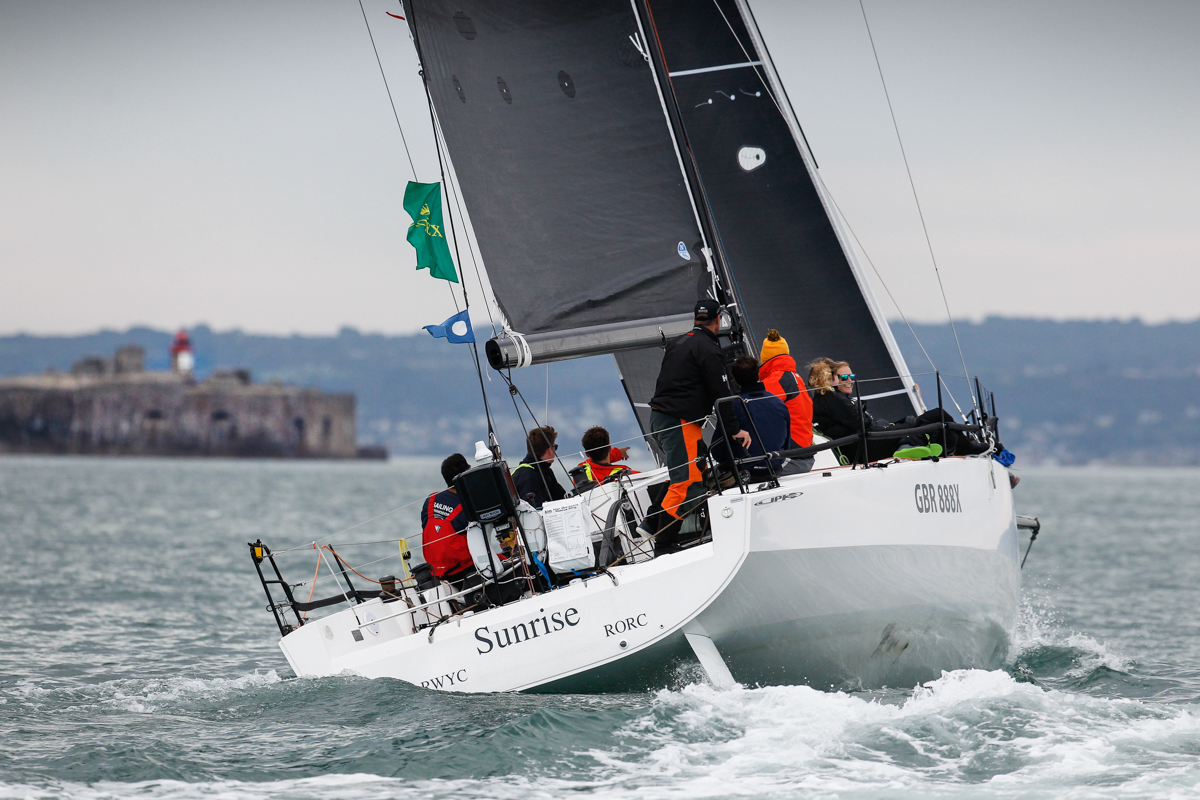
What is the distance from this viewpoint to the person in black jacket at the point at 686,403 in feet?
21.0

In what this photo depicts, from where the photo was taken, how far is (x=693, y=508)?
20.8 feet

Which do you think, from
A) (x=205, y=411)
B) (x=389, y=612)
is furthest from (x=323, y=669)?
(x=205, y=411)

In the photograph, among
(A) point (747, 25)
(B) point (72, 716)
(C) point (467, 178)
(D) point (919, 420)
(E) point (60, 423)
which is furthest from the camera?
(E) point (60, 423)

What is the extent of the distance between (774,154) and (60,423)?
92.6m

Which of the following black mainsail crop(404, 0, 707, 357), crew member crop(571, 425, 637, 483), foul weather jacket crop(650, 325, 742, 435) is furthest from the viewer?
crew member crop(571, 425, 637, 483)

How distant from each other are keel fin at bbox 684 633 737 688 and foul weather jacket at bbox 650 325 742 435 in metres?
1.16

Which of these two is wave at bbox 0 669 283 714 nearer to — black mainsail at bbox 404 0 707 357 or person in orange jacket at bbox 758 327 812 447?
black mainsail at bbox 404 0 707 357

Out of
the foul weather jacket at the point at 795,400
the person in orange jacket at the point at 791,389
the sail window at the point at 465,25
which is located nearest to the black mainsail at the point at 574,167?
the sail window at the point at 465,25

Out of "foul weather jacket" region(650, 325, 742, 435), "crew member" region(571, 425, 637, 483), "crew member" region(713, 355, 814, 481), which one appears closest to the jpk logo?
"crew member" region(713, 355, 814, 481)

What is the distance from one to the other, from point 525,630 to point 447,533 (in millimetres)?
1252

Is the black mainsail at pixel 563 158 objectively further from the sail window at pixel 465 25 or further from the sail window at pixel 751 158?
the sail window at pixel 751 158

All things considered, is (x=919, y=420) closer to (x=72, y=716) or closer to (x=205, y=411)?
(x=72, y=716)

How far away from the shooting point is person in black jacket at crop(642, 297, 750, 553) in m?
6.39

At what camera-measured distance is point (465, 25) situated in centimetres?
756
